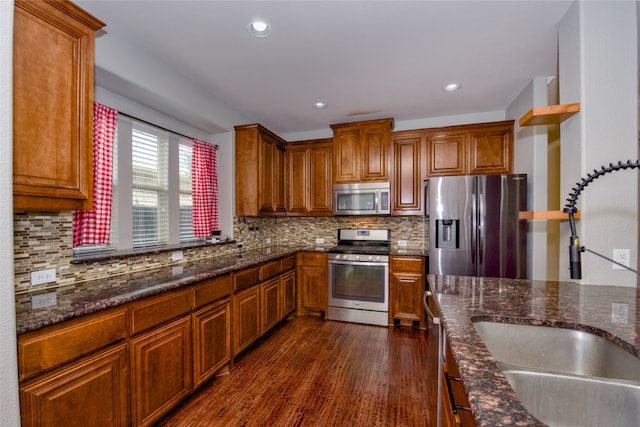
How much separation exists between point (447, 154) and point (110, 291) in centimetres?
A: 364

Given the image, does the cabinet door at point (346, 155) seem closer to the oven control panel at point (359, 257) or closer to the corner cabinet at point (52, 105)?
the oven control panel at point (359, 257)

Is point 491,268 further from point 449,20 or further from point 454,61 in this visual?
point 449,20

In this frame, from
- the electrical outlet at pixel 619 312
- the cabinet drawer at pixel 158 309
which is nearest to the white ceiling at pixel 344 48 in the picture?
the cabinet drawer at pixel 158 309

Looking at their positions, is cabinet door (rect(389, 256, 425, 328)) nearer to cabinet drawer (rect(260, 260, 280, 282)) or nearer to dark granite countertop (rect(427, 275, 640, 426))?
cabinet drawer (rect(260, 260, 280, 282))

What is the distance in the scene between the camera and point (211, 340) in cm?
217

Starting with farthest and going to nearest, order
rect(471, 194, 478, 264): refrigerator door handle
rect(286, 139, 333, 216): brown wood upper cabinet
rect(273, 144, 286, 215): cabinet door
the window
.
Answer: rect(286, 139, 333, 216): brown wood upper cabinet < rect(273, 144, 286, 215): cabinet door < rect(471, 194, 478, 264): refrigerator door handle < the window

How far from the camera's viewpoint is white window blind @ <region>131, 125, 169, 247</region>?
2.53m

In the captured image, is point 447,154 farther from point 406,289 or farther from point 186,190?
point 186,190

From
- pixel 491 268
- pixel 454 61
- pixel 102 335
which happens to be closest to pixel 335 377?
pixel 102 335

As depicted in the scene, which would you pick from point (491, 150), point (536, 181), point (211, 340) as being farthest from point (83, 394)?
point (491, 150)

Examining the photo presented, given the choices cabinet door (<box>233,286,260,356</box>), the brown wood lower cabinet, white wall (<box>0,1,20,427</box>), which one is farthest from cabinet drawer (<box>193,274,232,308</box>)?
the brown wood lower cabinet

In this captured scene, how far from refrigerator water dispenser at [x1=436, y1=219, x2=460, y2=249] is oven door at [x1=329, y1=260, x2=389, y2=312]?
2.32 ft

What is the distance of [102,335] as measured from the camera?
1404mm

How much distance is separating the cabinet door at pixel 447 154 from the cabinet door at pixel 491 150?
0.09 meters
